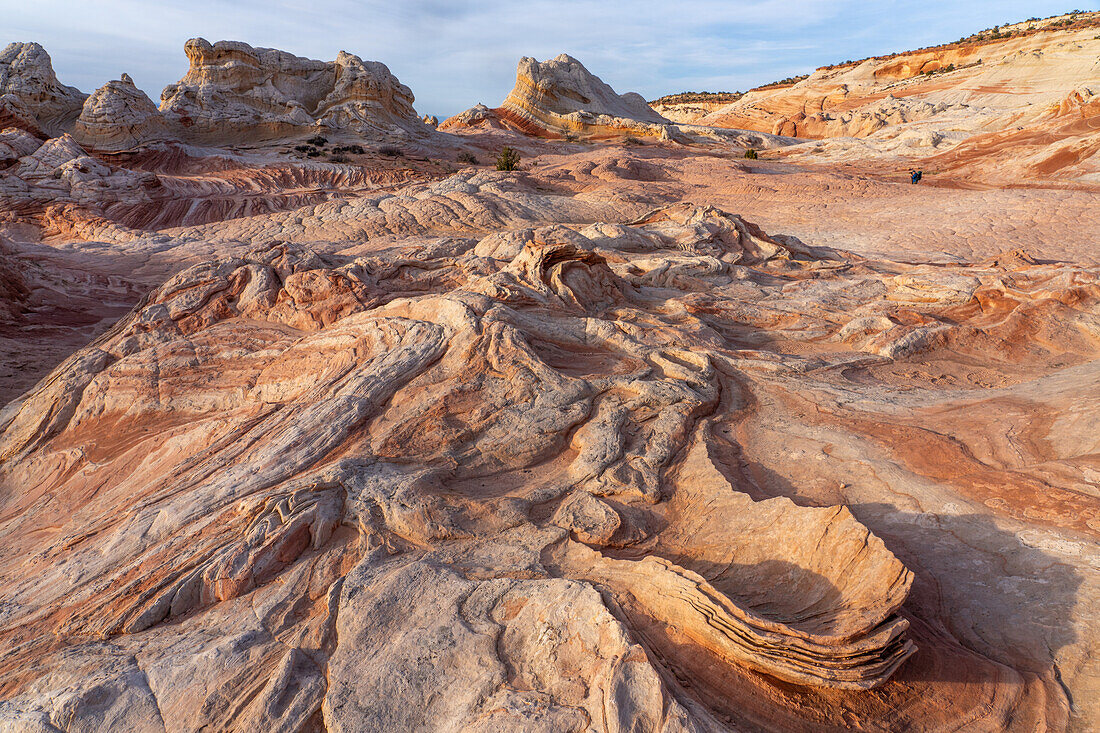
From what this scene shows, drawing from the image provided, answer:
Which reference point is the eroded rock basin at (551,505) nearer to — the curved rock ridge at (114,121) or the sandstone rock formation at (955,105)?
the sandstone rock formation at (955,105)

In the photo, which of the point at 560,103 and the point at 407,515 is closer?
the point at 407,515

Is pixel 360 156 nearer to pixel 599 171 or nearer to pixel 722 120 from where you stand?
pixel 599 171

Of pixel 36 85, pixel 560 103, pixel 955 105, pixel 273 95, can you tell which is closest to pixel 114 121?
pixel 36 85

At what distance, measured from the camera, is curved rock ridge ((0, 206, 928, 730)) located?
2697 mm

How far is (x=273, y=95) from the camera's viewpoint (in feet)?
78.2

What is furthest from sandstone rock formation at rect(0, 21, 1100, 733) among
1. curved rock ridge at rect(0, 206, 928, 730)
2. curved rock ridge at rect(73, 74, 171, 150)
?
curved rock ridge at rect(73, 74, 171, 150)

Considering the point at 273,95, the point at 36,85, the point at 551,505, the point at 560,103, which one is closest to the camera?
the point at 551,505

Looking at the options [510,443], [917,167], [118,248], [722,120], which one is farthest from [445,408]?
[722,120]

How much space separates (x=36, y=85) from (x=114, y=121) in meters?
4.94

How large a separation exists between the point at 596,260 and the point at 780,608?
5.31 m

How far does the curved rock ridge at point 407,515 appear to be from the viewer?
270cm

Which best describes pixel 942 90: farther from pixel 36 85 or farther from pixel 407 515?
pixel 36 85

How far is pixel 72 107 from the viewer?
75.3 ft

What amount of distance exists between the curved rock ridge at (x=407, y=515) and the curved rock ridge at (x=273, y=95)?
19067 millimetres
